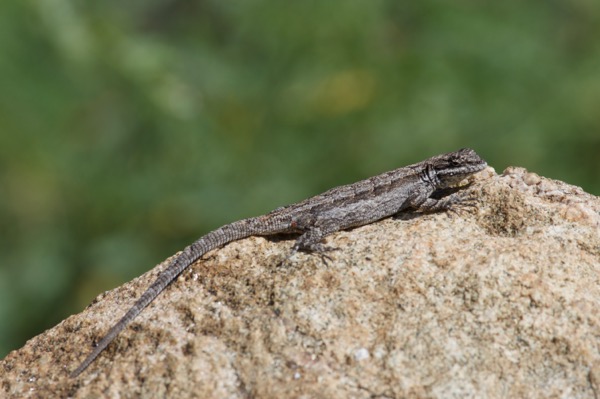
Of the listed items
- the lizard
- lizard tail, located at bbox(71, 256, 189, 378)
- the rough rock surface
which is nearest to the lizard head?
the lizard

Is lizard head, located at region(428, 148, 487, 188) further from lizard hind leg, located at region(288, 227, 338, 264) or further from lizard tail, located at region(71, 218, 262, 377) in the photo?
lizard tail, located at region(71, 218, 262, 377)

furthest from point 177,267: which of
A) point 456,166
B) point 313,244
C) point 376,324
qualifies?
point 456,166

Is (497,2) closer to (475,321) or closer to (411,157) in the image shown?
(411,157)

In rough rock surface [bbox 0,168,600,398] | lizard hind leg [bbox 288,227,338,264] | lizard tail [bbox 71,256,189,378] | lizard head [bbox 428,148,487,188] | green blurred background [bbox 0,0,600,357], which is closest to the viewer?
rough rock surface [bbox 0,168,600,398]

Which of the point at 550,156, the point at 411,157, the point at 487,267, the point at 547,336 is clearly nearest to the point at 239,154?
the point at 411,157

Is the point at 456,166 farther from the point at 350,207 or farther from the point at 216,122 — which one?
the point at 216,122

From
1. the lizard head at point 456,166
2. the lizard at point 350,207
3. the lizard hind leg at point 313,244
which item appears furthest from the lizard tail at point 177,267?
the lizard head at point 456,166

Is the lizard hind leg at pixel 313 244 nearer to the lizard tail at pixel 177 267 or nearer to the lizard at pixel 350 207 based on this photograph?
the lizard at pixel 350 207
